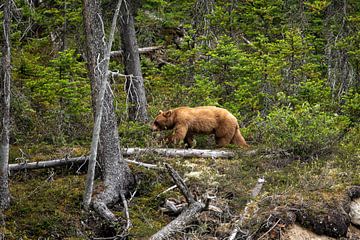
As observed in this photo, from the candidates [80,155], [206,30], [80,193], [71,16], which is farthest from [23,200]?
[206,30]

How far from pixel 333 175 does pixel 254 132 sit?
136 inches

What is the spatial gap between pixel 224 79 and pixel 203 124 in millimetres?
3811

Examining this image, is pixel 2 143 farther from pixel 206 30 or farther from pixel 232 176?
pixel 206 30

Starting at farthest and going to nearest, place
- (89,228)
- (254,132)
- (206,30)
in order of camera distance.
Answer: (206,30) → (254,132) → (89,228)

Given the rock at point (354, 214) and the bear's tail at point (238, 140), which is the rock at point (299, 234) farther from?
the bear's tail at point (238, 140)

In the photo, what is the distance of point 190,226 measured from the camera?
27.4 feet

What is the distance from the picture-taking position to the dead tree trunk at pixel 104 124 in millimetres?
8898

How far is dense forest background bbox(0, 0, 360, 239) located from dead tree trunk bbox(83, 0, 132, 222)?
361 millimetres

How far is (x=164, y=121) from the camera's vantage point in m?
12.5

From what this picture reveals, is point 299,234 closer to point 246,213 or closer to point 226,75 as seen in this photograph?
point 246,213

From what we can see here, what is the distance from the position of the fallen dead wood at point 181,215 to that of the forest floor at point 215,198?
0.47 ft

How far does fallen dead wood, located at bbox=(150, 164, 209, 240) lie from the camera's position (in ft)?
26.7

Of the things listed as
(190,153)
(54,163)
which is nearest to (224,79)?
(190,153)

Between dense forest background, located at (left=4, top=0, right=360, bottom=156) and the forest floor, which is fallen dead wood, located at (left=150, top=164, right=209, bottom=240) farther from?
dense forest background, located at (left=4, top=0, right=360, bottom=156)
